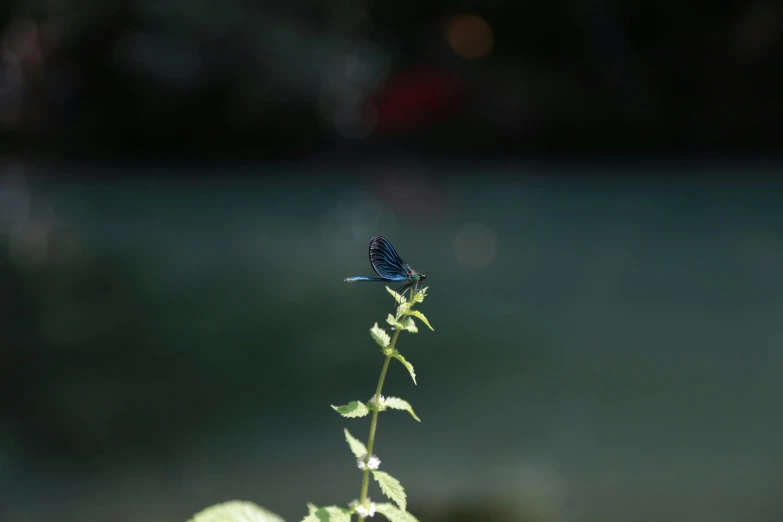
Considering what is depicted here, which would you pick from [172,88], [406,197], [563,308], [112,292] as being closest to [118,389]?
[112,292]

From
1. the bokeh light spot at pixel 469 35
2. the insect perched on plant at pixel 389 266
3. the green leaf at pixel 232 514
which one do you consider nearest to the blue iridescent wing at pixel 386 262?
the insect perched on plant at pixel 389 266

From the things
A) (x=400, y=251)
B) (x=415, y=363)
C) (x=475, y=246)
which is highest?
(x=475, y=246)

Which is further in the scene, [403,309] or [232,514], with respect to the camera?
[232,514]

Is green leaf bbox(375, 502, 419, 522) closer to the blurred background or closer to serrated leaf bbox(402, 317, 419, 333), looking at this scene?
serrated leaf bbox(402, 317, 419, 333)

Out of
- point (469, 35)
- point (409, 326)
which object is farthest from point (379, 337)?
point (469, 35)

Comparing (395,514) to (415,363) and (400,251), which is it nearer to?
(415,363)

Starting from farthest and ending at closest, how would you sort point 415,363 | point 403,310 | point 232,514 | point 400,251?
1. point 400,251
2. point 415,363
3. point 232,514
4. point 403,310

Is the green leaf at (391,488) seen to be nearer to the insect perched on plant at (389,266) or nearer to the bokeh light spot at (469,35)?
the insect perched on plant at (389,266)

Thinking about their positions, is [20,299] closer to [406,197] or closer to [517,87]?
[406,197]
